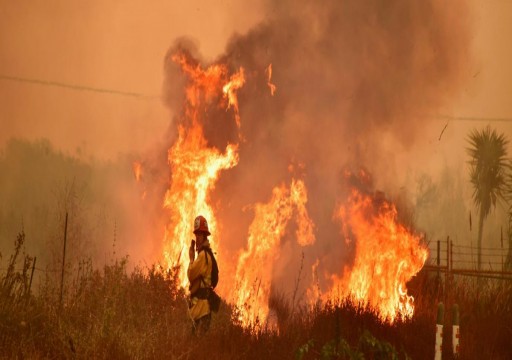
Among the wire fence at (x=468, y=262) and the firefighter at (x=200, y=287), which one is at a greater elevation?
the wire fence at (x=468, y=262)

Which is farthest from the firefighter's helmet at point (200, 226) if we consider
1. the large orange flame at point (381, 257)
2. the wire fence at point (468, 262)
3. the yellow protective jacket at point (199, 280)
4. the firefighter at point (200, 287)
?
the wire fence at point (468, 262)

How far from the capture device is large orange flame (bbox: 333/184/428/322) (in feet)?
39.3

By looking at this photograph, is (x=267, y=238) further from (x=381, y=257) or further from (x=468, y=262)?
(x=468, y=262)

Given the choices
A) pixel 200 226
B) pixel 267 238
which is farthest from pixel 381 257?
pixel 200 226

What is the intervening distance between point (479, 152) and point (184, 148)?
19.4 meters

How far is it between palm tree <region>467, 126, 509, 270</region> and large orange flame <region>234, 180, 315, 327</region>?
675 inches

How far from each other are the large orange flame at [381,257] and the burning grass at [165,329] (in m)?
0.95

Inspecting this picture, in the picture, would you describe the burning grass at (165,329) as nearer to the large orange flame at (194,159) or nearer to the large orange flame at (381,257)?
the large orange flame at (381,257)

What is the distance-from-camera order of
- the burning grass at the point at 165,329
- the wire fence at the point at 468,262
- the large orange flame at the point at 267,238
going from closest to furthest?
1. the burning grass at the point at 165,329
2. the large orange flame at the point at 267,238
3. the wire fence at the point at 468,262

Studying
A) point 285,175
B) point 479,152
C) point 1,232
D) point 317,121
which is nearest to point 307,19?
point 317,121

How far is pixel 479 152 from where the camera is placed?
28.5 meters

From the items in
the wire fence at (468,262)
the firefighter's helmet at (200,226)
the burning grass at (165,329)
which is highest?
the wire fence at (468,262)

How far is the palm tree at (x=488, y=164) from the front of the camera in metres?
28.1

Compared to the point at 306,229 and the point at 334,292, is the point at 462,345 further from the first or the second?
the point at 306,229
